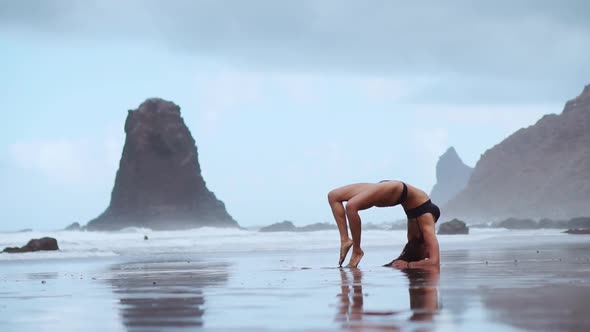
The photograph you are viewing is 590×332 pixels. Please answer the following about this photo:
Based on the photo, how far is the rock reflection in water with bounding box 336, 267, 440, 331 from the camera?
Result: 5562 mm

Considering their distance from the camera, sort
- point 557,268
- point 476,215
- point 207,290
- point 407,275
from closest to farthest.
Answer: point 207,290 < point 407,275 < point 557,268 < point 476,215

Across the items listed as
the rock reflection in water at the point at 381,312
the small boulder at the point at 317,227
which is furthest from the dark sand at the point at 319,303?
the small boulder at the point at 317,227

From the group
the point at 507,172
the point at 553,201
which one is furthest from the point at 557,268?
the point at 507,172

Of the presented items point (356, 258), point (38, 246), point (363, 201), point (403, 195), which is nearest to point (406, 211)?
point (403, 195)

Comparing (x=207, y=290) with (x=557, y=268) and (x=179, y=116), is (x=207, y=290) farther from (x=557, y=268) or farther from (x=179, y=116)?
(x=179, y=116)

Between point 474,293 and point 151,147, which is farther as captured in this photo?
point 151,147

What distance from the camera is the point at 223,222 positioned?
336ft

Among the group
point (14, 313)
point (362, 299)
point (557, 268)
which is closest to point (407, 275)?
point (557, 268)

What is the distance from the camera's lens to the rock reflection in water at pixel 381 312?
5562 mm

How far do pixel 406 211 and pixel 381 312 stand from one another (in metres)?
5.87

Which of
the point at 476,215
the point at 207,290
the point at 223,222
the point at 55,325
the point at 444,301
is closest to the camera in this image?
the point at 55,325

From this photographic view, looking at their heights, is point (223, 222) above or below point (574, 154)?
below

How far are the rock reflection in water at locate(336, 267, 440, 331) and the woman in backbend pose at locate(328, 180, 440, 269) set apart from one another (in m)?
1.72

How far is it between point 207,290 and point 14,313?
2342 mm
